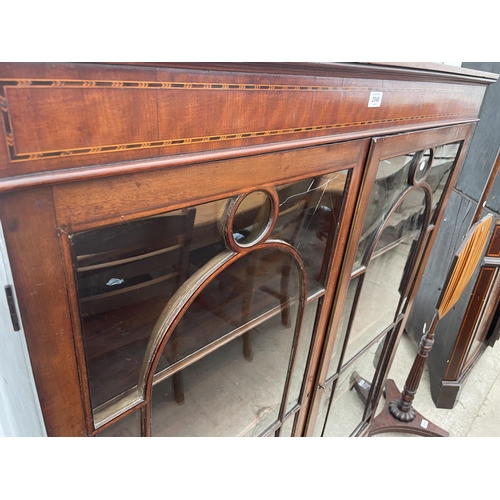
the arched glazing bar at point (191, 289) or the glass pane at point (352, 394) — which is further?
the glass pane at point (352, 394)

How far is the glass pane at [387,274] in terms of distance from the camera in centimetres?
85

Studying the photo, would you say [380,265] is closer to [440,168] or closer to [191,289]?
[440,168]

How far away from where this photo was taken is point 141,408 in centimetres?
47

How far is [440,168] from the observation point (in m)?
0.88

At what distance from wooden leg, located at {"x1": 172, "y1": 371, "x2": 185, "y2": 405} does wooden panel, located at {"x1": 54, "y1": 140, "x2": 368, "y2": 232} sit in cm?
27

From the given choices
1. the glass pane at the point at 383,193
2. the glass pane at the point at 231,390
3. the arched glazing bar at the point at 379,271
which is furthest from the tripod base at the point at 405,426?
the glass pane at the point at 383,193

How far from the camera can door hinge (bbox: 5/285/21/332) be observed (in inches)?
11.4

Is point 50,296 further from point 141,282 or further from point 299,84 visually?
point 299,84

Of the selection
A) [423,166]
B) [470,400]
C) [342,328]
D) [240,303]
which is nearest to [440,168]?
[423,166]

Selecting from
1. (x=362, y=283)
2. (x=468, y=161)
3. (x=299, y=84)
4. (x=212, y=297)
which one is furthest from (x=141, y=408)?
(x=468, y=161)

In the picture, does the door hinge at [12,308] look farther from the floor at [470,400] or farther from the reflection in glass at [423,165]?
the floor at [470,400]

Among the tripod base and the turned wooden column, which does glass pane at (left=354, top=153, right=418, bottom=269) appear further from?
the tripod base

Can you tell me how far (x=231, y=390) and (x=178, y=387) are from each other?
0.54 ft

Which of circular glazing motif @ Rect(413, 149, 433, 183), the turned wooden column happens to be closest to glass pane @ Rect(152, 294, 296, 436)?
circular glazing motif @ Rect(413, 149, 433, 183)
